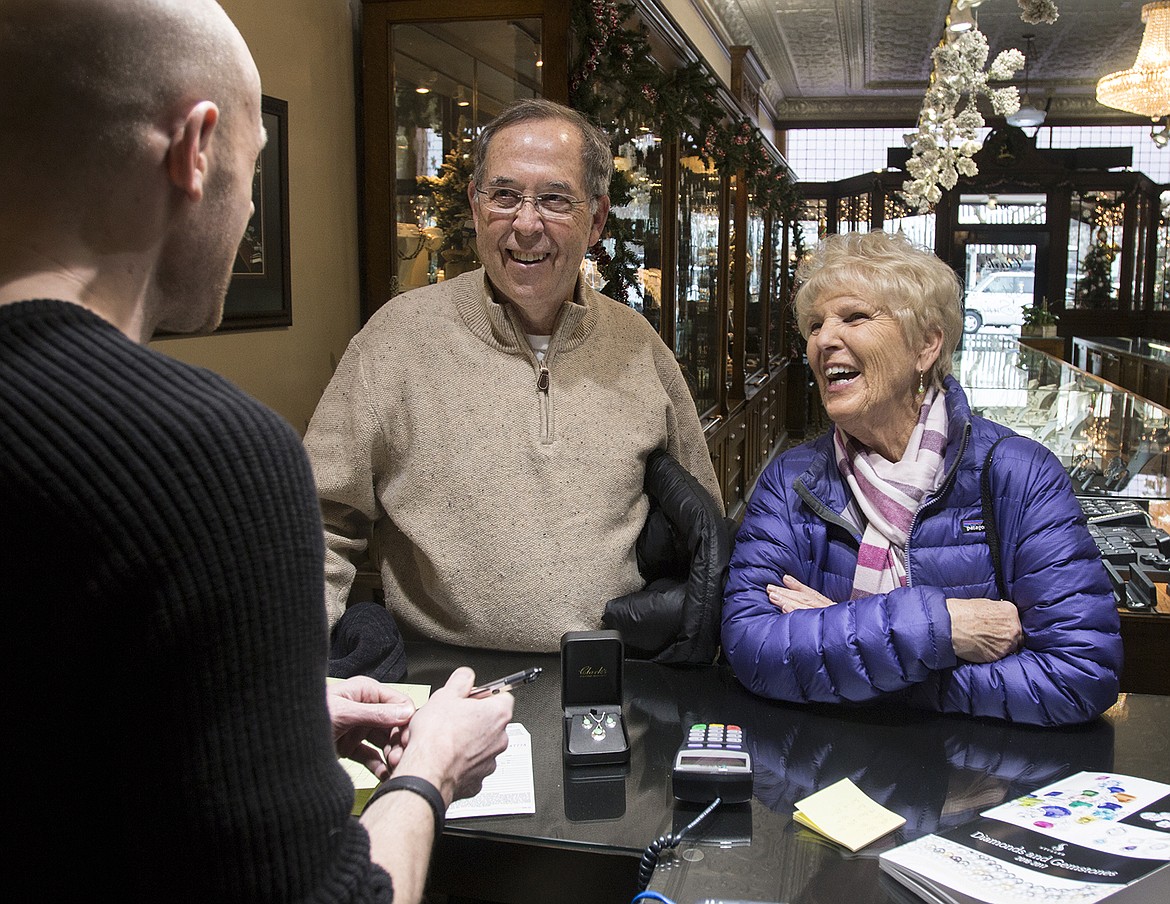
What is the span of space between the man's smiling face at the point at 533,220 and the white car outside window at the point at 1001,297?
1118cm

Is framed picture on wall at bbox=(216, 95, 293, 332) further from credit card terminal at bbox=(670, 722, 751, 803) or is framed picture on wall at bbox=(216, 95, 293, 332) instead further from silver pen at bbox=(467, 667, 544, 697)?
credit card terminal at bbox=(670, 722, 751, 803)

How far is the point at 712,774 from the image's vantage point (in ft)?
4.72

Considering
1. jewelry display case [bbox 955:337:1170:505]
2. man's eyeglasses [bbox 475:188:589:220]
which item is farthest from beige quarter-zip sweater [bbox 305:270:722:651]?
jewelry display case [bbox 955:337:1170:505]

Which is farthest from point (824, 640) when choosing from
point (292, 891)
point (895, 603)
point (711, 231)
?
point (711, 231)

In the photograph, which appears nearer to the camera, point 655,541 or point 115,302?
point 115,302

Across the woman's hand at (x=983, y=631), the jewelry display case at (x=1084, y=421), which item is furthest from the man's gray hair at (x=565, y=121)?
the jewelry display case at (x=1084, y=421)

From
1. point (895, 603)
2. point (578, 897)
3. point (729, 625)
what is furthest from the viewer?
point (729, 625)

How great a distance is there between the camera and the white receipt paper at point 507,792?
1.45 meters

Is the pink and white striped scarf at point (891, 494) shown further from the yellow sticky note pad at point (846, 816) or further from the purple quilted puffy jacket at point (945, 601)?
the yellow sticky note pad at point (846, 816)

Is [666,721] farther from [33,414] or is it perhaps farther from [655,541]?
[33,414]

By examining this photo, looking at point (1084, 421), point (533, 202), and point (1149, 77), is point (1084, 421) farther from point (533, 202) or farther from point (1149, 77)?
point (533, 202)

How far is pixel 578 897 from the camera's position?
138 cm

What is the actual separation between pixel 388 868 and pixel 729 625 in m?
1.02

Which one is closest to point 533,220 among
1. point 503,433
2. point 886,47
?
point 503,433
